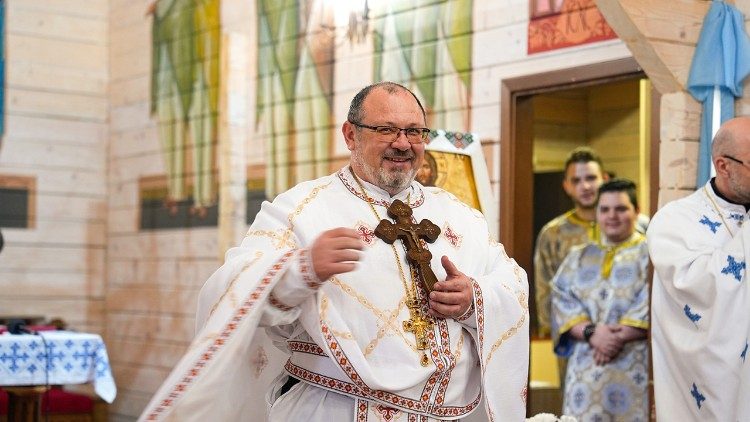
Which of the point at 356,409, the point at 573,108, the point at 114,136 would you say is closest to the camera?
the point at 356,409

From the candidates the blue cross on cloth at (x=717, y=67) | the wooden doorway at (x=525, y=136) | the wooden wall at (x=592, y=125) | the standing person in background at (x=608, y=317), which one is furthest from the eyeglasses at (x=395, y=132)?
the wooden wall at (x=592, y=125)

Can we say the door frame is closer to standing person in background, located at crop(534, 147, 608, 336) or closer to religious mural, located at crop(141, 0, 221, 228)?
standing person in background, located at crop(534, 147, 608, 336)

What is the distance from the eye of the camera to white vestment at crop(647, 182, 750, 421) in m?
4.17

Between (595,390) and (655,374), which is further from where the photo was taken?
(595,390)

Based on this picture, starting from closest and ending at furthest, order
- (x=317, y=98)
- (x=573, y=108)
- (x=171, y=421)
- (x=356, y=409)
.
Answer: (x=171, y=421) → (x=356, y=409) → (x=317, y=98) → (x=573, y=108)

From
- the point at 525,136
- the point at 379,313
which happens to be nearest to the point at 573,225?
the point at 525,136

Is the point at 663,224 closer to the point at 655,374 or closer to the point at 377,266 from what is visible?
the point at 655,374

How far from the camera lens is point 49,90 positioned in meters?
9.41

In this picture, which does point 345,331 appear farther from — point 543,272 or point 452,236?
point 543,272

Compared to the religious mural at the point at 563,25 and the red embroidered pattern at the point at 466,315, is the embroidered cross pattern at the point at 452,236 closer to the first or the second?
the red embroidered pattern at the point at 466,315

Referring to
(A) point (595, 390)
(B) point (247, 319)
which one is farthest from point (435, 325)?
(A) point (595, 390)

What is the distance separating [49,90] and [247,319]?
681cm

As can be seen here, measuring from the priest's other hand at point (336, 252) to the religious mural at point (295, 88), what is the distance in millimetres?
4491

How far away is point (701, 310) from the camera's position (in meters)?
4.25
